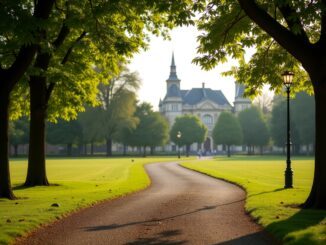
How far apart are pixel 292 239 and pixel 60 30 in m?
15.6

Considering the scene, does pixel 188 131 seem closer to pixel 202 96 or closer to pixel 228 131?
pixel 228 131

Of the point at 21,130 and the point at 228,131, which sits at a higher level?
the point at 228,131

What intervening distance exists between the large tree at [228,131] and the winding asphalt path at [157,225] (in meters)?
94.1

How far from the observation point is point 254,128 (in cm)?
11112

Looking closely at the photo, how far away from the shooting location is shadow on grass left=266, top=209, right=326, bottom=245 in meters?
8.75

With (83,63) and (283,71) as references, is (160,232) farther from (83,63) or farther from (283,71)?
(83,63)

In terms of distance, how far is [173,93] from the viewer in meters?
150

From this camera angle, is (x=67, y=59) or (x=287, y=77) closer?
(x=287, y=77)

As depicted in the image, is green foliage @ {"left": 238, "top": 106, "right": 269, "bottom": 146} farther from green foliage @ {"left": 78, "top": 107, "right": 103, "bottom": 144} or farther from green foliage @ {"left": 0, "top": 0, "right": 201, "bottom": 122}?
green foliage @ {"left": 0, "top": 0, "right": 201, "bottom": 122}

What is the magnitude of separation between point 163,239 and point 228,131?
333 ft

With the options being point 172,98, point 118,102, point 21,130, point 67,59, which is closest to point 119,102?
point 118,102

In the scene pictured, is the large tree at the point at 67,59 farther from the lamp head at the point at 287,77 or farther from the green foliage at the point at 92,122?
the green foliage at the point at 92,122

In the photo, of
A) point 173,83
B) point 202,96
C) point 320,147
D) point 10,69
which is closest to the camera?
point 320,147

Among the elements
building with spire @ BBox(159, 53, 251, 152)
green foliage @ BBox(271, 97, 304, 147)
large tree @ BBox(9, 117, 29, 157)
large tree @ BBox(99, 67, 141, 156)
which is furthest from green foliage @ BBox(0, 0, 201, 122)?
building with spire @ BBox(159, 53, 251, 152)
